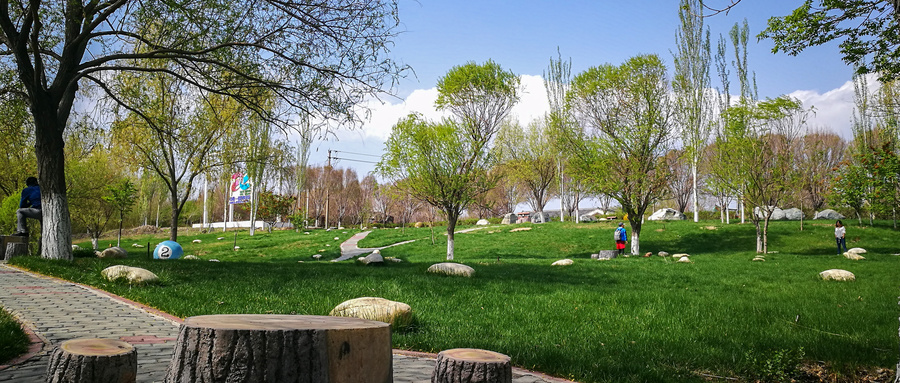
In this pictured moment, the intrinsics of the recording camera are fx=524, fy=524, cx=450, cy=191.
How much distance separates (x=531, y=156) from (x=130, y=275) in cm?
3934

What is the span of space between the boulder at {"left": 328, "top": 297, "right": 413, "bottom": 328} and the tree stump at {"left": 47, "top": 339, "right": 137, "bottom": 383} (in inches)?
128

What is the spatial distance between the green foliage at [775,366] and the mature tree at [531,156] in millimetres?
38352

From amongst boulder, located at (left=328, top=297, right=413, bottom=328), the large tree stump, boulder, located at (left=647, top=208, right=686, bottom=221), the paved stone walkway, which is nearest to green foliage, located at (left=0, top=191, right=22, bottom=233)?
the paved stone walkway

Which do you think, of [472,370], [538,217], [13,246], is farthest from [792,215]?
[13,246]

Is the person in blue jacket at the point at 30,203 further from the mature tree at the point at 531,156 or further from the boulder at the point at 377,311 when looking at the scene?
the mature tree at the point at 531,156


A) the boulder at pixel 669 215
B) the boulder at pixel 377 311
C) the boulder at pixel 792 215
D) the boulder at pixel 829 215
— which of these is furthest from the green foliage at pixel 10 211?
the boulder at pixel 829 215

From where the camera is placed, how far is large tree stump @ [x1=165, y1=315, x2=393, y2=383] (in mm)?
2736

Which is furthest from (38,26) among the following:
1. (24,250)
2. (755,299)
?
(755,299)

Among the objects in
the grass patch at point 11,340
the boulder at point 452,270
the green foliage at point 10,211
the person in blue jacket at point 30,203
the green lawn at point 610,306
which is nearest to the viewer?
the grass patch at point 11,340

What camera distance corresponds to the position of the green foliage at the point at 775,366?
17.3ft

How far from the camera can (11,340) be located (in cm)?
486

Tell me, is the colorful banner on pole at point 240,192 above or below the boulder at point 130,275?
above

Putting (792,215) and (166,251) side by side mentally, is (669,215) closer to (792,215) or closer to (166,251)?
(792,215)

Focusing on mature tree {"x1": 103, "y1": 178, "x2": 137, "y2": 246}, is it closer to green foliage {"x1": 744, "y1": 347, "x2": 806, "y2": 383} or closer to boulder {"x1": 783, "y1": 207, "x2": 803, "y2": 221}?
green foliage {"x1": 744, "y1": 347, "x2": 806, "y2": 383}
